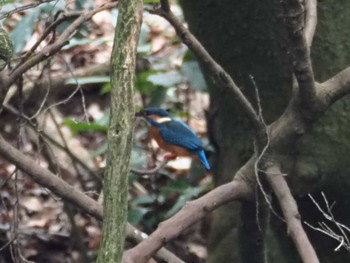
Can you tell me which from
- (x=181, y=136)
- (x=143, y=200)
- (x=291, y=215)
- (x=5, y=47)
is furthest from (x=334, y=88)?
(x=143, y=200)

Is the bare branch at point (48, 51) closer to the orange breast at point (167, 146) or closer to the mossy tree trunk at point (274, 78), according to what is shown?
the mossy tree trunk at point (274, 78)

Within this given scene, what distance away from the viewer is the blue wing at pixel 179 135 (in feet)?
12.0

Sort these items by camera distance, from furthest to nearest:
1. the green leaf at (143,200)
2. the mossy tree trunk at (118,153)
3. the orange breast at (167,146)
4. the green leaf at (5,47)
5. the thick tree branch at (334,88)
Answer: the green leaf at (143,200) → the orange breast at (167,146) → the thick tree branch at (334,88) → the green leaf at (5,47) → the mossy tree trunk at (118,153)

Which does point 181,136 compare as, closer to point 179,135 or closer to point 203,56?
point 179,135

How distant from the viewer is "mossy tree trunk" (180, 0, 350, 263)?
9.35ft

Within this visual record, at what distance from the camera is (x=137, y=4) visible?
5.56 ft

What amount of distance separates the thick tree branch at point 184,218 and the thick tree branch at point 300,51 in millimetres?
363

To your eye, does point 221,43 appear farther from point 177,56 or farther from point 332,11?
point 177,56

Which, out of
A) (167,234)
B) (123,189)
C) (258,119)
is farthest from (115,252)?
(258,119)

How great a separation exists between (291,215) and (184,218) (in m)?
0.30

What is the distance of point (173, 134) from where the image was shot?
3.82 m

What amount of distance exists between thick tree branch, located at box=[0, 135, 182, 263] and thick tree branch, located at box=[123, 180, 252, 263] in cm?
28

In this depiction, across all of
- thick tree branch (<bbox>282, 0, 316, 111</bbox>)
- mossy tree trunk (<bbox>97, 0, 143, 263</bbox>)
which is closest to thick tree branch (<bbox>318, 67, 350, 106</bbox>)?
thick tree branch (<bbox>282, 0, 316, 111</bbox>)

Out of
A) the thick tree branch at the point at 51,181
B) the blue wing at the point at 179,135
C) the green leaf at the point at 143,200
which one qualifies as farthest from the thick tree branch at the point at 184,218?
the green leaf at the point at 143,200
